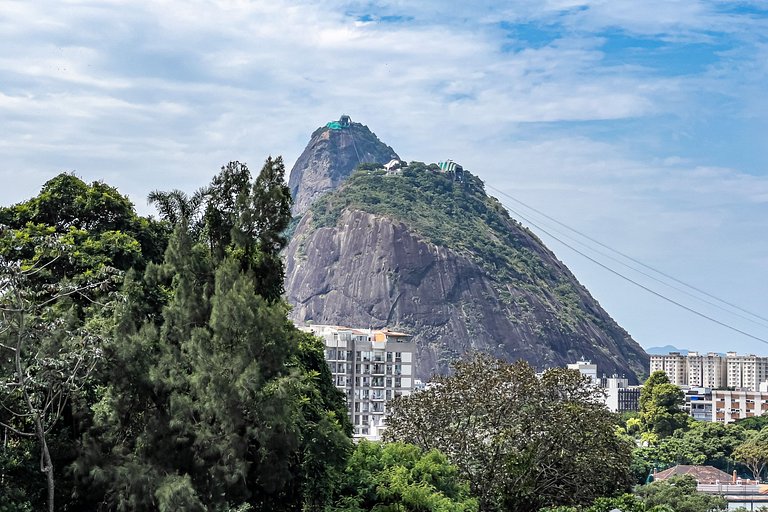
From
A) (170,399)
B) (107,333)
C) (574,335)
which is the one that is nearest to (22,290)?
(107,333)

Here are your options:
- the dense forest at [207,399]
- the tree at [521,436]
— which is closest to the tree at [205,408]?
the dense forest at [207,399]

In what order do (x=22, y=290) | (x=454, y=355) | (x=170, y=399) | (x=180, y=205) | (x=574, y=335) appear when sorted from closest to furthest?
(x=22, y=290)
(x=170, y=399)
(x=180, y=205)
(x=454, y=355)
(x=574, y=335)

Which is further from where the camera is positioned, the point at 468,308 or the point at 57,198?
the point at 468,308

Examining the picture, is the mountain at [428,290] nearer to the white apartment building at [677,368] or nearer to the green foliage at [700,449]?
the white apartment building at [677,368]

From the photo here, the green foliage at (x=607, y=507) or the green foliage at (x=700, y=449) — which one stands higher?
the green foliage at (x=607, y=507)

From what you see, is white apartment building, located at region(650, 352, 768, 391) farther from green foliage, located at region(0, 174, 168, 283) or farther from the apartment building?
green foliage, located at region(0, 174, 168, 283)

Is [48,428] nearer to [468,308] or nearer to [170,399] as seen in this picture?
[170,399]
